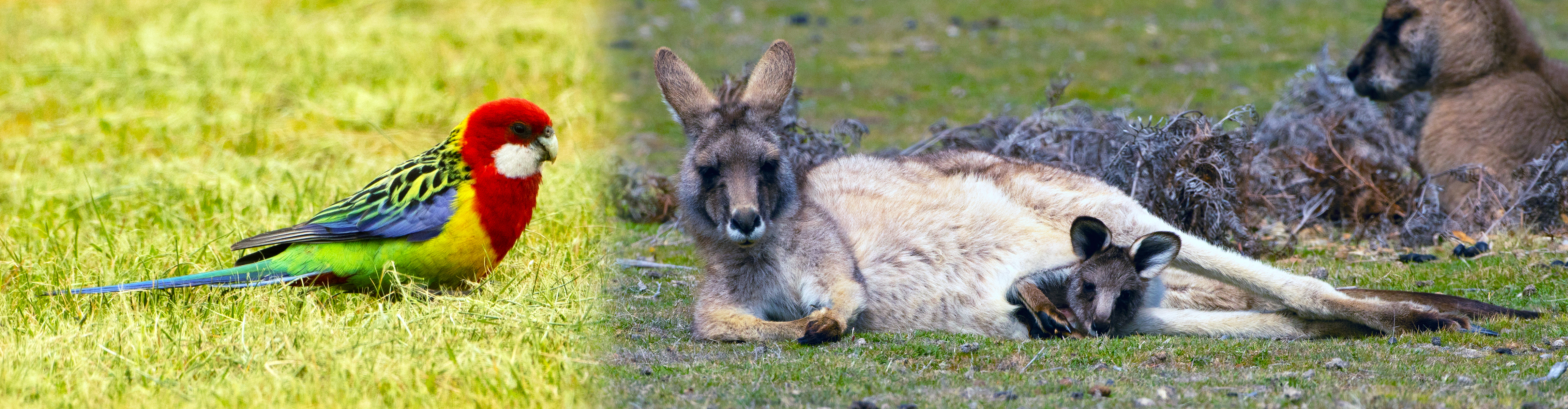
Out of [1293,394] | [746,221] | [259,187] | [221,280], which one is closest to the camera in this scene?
[1293,394]

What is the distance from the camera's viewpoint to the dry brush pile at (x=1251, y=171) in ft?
21.2

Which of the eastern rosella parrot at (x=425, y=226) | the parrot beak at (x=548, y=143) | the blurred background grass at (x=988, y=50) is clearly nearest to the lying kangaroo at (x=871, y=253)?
the parrot beak at (x=548, y=143)

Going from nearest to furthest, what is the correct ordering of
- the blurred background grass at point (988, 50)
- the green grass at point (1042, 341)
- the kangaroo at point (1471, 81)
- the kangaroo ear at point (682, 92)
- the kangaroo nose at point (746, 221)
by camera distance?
the green grass at point (1042, 341), the kangaroo nose at point (746, 221), the kangaroo ear at point (682, 92), the kangaroo at point (1471, 81), the blurred background grass at point (988, 50)

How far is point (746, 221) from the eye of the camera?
162 inches

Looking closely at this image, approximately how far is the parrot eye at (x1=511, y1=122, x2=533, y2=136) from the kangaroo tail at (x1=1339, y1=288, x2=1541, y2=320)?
3.23 metres

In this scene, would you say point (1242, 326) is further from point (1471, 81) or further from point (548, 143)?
point (1471, 81)

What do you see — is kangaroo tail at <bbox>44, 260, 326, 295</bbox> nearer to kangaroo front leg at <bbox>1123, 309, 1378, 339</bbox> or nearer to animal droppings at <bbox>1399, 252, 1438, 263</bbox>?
kangaroo front leg at <bbox>1123, 309, 1378, 339</bbox>

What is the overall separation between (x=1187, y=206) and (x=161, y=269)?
15.7 feet

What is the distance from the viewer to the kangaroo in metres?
7.05

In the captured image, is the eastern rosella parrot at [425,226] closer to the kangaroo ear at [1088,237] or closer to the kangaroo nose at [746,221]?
the kangaroo nose at [746,221]

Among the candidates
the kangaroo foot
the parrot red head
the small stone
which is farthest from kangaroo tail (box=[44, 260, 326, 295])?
the kangaroo foot

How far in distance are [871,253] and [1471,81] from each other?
4.47m

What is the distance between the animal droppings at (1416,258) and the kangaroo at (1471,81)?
1.02 meters

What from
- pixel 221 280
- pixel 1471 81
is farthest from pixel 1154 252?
pixel 1471 81
